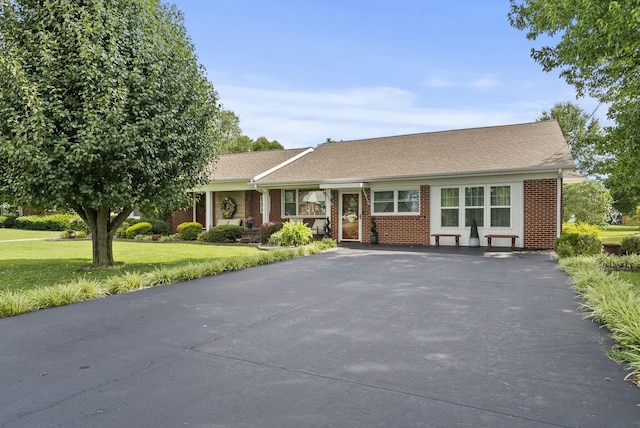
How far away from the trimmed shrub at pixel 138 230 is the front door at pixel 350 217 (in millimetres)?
10676

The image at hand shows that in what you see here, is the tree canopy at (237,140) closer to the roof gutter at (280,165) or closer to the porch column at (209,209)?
the roof gutter at (280,165)

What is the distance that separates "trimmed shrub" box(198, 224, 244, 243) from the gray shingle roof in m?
2.66

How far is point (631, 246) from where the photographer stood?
11820mm

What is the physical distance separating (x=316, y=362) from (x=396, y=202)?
12984 millimetres

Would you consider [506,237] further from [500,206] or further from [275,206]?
[275,206]

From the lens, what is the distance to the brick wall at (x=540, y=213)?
44.5 ft

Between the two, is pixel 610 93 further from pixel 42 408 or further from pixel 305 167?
pixel 42 408

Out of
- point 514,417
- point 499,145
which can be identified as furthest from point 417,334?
point 499,145

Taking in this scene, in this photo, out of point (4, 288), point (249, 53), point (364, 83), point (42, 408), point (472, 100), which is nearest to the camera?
point (42, 408)

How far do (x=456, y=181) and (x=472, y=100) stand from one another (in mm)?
14398

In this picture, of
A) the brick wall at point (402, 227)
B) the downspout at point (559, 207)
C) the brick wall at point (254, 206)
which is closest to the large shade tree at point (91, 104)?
the brick wall at point (402, 227)

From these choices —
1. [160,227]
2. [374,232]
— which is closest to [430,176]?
[374,232]

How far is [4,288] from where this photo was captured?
26.9 ft

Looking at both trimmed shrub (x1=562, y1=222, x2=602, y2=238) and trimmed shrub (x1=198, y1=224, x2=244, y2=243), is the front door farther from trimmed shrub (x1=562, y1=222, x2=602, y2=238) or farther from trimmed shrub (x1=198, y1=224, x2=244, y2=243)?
trimmed shrub (x1=562, y1=222, x2=602, y2=238)
